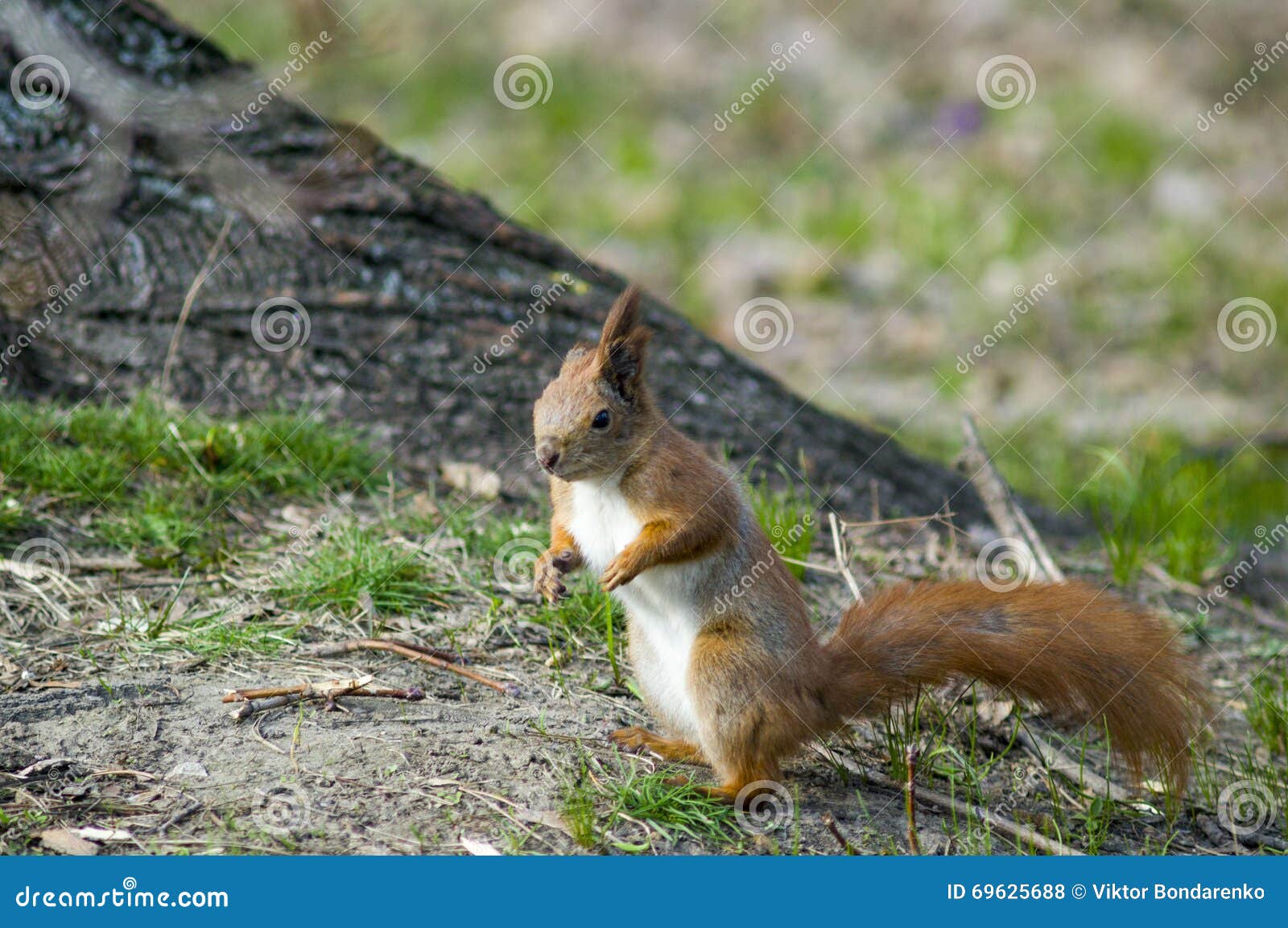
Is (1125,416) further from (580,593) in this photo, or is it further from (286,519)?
(286,519)

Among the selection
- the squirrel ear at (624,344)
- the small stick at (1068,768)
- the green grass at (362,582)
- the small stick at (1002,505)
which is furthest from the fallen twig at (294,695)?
the small stick at (1002,505)

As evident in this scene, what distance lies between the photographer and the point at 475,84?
9562 mm

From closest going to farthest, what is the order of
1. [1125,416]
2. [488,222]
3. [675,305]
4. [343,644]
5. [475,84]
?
[343,644] → [488,222] → [1125,416] → [675,305] → [475,84]

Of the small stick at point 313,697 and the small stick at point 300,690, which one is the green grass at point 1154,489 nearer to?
the small stick at point 313,697

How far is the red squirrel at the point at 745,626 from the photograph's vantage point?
9.04 feet

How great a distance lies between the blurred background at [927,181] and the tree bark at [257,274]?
65.2 inches

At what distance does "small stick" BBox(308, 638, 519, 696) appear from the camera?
3121 millimetres

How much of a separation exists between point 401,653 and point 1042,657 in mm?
1558

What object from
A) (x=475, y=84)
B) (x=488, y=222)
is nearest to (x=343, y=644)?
(x=488, y=222)

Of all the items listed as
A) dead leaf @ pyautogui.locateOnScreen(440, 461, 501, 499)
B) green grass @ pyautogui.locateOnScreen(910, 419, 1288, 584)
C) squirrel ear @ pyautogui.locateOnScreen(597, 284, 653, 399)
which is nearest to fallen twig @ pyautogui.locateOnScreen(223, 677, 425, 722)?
squirrel ear @ pyautogui.locateOnScreen(597, 284, 653, 399)

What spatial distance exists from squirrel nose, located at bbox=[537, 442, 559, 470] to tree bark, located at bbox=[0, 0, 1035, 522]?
51.6 inches

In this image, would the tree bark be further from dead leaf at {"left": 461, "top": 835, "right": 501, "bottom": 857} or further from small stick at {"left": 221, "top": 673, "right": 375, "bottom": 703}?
dead leaf at {"left": 461, "top": 835, "right": 501, "bottom": 857}

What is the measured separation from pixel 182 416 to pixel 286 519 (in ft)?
1.82

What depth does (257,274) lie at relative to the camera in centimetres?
415
